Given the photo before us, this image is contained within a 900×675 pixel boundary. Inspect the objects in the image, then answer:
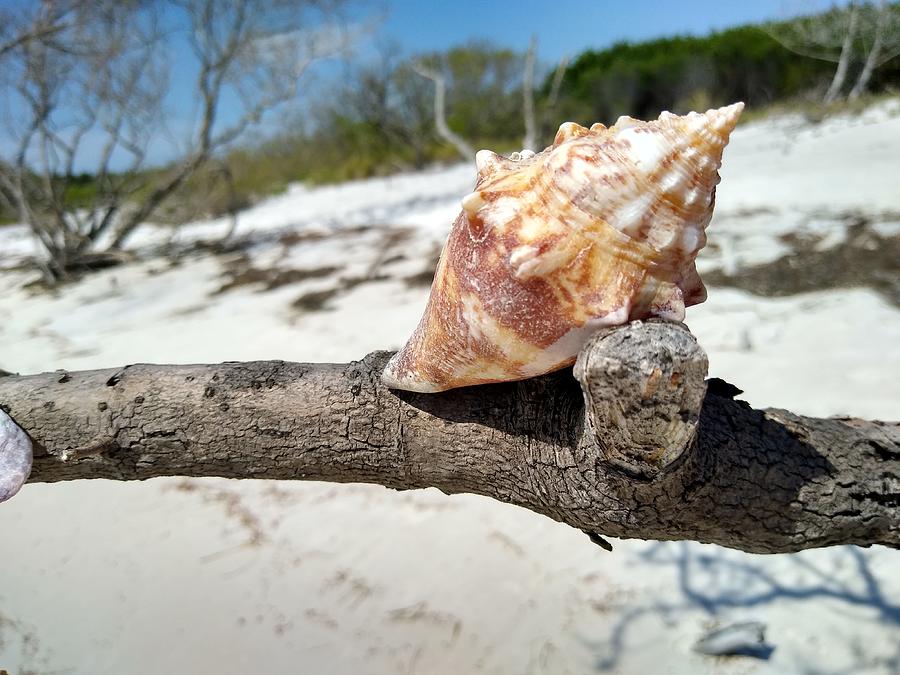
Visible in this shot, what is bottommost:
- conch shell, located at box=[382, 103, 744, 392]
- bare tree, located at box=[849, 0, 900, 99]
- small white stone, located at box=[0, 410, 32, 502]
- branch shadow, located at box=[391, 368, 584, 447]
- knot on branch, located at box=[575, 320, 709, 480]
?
small white stone, located at box=[0, 410, 32, 502]

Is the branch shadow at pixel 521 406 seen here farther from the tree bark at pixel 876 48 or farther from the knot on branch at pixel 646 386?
the tree bark at pixel 876 48

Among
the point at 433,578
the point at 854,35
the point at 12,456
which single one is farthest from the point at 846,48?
the point at 12,456

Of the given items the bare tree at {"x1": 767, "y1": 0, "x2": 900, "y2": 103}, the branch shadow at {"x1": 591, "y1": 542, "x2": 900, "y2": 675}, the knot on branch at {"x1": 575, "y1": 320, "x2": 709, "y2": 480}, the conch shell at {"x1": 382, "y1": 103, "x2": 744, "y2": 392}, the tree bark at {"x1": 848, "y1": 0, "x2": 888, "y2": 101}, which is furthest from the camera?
the bare tree at {"x1": 767, "y1": 0, "x2": 900, "y2": 103}

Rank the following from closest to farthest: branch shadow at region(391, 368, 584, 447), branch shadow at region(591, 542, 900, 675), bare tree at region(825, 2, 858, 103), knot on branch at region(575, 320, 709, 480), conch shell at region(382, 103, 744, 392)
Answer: knot on branch at region(575, 320, 709, 480) → conch shell at region(382, 103, 744, 392) → branch shadow at region(391, 368, 584, 447) → branch shadow at region(591, 542, 900, 675) → bare tree at region(825, 2, 858, 103)

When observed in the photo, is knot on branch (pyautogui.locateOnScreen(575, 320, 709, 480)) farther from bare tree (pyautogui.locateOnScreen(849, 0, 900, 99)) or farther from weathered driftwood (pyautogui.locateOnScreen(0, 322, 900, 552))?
bare tree (pyautogui.locateOnScreen(849, 0, 900, 99))

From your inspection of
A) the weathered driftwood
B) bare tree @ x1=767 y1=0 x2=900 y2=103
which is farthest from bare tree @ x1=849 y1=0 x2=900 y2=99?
the weathered driftwood

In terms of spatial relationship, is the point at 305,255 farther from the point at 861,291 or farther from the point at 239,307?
the point at 861,291

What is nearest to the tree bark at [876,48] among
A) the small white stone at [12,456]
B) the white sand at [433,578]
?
the white sand at [433,578]
